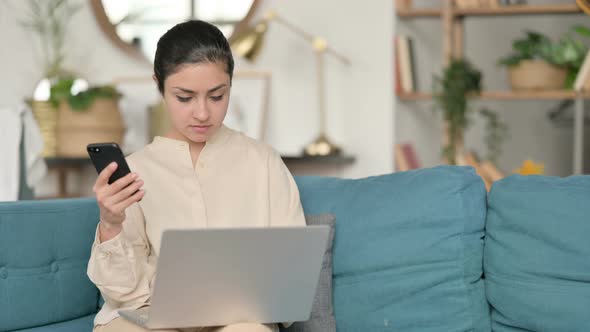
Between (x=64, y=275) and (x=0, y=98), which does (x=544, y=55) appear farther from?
(x=64, y=275)

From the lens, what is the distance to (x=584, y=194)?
2.16 metres

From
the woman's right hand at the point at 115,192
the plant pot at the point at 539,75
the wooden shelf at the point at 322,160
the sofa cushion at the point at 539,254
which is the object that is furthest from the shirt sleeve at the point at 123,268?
the plant pot at the point at 539,75

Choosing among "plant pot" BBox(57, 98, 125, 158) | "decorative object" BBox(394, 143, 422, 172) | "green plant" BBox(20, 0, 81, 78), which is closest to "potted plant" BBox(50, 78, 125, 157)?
"plant pot" BBox(57, 98, 125, 158)

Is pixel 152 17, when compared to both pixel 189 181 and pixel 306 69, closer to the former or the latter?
pixel 306 69

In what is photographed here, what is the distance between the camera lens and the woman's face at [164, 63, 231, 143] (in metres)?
2.09

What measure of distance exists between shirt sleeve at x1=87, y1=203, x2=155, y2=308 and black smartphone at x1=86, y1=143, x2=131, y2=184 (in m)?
0.17

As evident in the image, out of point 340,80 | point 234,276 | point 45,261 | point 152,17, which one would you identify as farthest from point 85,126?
point 234,276

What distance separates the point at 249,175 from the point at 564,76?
2984 millimetres

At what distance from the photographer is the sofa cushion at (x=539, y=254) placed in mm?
2115

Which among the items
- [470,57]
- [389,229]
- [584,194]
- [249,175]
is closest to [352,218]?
[389,229]

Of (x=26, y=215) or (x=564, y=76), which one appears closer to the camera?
(x=26, y=215)

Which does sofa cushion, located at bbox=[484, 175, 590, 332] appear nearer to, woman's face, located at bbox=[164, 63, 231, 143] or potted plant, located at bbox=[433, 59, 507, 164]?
woman's face, located at bbox=[164, 63, 231, 143]

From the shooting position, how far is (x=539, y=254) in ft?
7.18

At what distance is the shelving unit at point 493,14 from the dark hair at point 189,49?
2930mm
